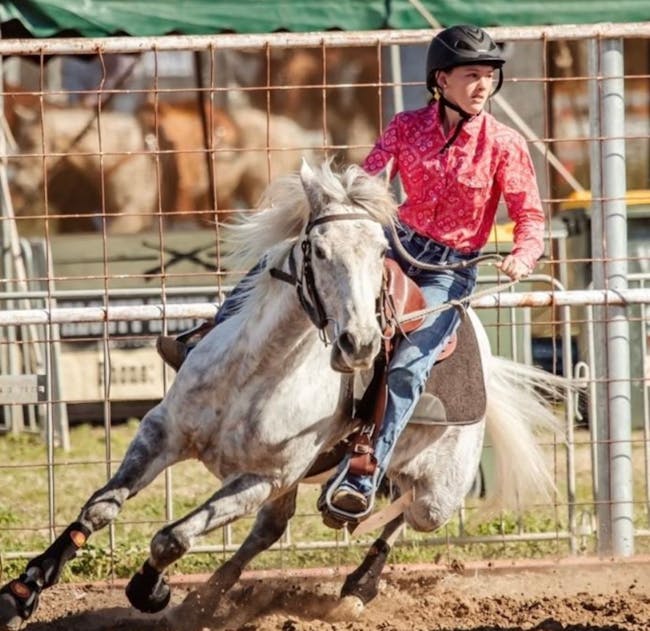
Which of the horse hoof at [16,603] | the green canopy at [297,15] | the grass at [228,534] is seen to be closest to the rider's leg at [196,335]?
the grass at [228,534]

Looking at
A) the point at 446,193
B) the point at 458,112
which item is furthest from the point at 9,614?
the point at 458,112

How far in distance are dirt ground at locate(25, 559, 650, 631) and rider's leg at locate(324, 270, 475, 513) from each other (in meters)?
0.64

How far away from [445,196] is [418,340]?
572 millimetres

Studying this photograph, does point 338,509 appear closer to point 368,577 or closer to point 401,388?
point 401,388

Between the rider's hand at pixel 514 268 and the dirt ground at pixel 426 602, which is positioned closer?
the rider's hand at pixel 514 268

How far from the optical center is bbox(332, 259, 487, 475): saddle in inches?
214

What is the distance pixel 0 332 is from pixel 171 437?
18.0 feet

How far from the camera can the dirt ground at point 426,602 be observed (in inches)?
235

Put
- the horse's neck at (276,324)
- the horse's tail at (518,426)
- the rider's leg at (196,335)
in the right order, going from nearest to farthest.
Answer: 1. the horse's neck at (276,324)
2. the rider's leg at (196,335)
3. the horse's tail at (518,426)

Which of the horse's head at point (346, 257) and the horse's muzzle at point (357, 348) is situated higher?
the horse's head at point (346, 257)

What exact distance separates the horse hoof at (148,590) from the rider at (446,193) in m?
0.66

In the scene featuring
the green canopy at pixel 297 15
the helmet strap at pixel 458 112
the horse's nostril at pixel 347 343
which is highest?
the green canopy at pixel 297 15

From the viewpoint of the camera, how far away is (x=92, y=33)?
7500 mm

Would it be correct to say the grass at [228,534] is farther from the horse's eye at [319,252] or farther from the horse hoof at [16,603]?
the horse's eye at [319,252]
